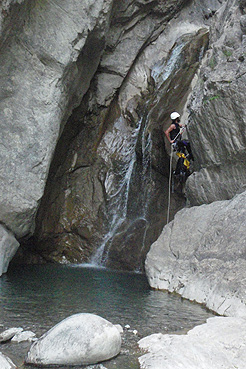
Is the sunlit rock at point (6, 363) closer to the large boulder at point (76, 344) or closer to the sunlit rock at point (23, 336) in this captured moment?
the large boulder at point (76, 344)

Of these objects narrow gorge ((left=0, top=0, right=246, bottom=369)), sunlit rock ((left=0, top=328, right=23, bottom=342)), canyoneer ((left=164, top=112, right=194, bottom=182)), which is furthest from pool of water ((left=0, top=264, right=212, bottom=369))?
canyoneer ((left=164, top=112, right=194, bottom=182))

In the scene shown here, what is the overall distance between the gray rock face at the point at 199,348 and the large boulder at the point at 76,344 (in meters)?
0.49

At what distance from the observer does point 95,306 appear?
23.5ft

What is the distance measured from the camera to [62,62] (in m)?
10.8

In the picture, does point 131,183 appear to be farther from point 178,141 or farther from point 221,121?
point 221,121

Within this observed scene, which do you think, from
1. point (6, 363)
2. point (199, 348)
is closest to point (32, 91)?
point (6, 363)

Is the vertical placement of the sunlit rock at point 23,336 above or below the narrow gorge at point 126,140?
below

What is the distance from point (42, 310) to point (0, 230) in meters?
4.25

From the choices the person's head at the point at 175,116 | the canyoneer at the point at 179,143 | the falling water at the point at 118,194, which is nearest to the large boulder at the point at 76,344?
the canyoneer at the point at 179,143

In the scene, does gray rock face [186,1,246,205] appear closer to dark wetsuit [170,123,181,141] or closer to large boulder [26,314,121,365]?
dark wetsuit [170,123,181,141]

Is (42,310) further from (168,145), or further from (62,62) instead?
(168,145)

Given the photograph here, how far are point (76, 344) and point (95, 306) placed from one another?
2962 mm

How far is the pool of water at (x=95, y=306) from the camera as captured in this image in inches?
209

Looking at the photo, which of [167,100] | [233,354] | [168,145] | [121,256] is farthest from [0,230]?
[167,100]
